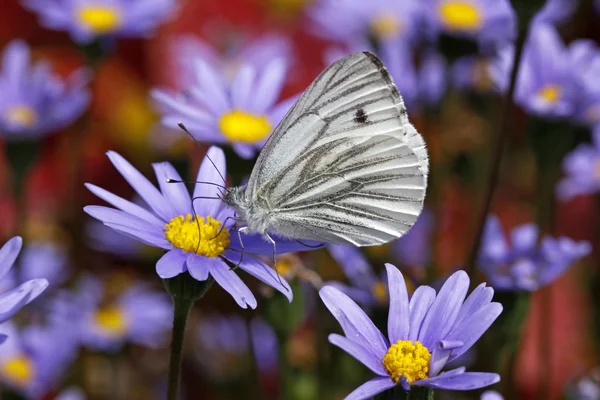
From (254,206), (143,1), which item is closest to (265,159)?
(254,206)

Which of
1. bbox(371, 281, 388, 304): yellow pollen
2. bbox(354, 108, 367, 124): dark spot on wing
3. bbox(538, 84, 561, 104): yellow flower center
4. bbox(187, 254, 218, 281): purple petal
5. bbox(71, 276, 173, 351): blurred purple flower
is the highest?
bbox(538, 84, 561, 104): yellow flower center

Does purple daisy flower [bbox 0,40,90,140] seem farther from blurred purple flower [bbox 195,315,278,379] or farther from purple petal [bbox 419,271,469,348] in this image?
purple petal [bbox 419,271,469,348]

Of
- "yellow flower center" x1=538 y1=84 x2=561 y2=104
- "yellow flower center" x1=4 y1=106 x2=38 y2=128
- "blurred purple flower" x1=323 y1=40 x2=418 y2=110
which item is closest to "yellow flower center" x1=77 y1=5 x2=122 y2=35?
"yellow flower center" x1=4 y1=106 x2=38 y2=128

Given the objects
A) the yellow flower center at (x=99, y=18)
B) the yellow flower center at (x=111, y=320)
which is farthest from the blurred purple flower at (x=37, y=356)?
the yellow flower center at (x=99, y=18)

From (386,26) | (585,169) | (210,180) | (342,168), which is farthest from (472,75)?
(210,180)

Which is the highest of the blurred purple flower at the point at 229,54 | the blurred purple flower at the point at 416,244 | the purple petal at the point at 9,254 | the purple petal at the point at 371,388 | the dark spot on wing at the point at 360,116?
the blurred purple flower at the point at 229,54

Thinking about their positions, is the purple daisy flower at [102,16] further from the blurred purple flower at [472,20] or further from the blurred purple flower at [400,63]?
the blurred purple flower at [472,20]

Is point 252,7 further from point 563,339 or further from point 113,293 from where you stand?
point 563,339
